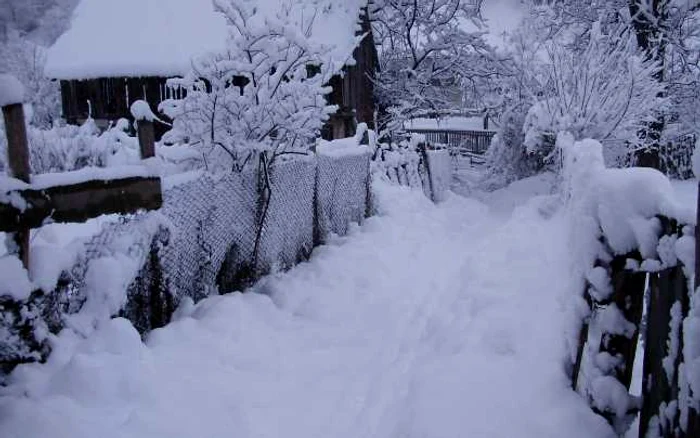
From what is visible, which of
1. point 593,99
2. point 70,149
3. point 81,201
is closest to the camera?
point 81,201

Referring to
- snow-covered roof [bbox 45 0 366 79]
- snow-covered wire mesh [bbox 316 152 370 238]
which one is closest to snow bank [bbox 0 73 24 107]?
snow-covered wire mesh [bbox 316 152 370 238]

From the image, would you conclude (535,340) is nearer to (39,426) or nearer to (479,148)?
(39,426)

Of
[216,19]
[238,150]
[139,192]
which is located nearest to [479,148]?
[216,19]

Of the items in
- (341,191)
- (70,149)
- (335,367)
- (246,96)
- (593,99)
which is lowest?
(335,367)

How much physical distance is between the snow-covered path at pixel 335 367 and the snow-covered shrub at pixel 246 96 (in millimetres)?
1549

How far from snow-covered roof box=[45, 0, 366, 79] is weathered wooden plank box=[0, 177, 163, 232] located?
1179cm

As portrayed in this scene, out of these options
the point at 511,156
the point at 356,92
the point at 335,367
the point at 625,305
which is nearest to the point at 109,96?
the point at 356,92

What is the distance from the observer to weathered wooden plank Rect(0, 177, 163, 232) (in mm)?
3141

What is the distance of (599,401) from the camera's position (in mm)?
2852

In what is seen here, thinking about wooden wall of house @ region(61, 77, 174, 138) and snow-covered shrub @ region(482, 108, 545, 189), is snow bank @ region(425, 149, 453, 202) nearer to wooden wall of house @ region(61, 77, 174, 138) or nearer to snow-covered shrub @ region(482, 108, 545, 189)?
snow-covered shrub @ region(482, 108, 545, 189)

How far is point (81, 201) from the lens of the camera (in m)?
3.39

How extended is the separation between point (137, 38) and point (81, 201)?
14.1 metres

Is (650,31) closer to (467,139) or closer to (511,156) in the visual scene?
(511,156)

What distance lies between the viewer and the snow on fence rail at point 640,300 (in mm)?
2193
